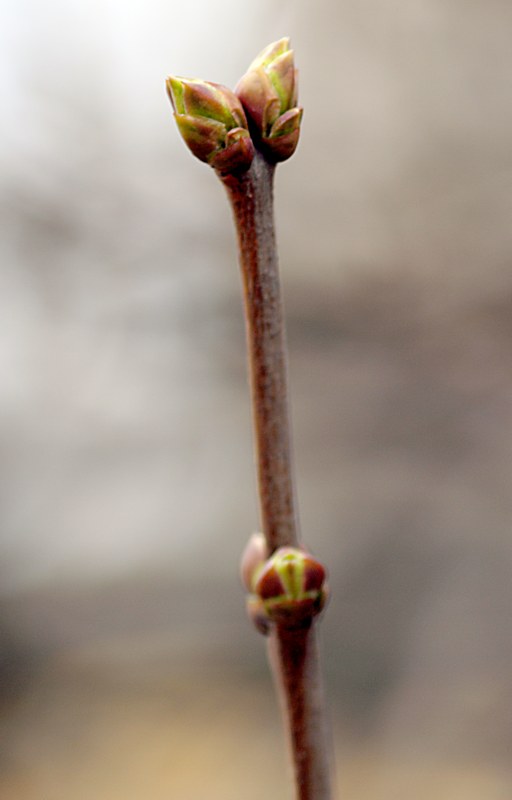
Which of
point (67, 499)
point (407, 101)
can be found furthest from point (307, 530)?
point (407, 101)

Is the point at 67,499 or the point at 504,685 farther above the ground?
the point at 67,499

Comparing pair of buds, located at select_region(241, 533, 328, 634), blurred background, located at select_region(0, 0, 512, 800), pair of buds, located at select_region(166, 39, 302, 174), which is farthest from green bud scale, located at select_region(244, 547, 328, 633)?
blurred background, located at select_region(0, 0, 512, 800)

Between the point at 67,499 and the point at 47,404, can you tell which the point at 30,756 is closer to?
the point at 67,499

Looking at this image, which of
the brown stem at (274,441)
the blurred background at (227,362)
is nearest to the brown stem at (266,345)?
the brown stem at (274,441)

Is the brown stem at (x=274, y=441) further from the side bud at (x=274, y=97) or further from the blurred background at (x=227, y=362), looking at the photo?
the blurred background at (x=227, y=362)

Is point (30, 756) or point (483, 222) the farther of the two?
point (483, 222)

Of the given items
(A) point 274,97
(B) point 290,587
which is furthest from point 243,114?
(B) point 290,587
